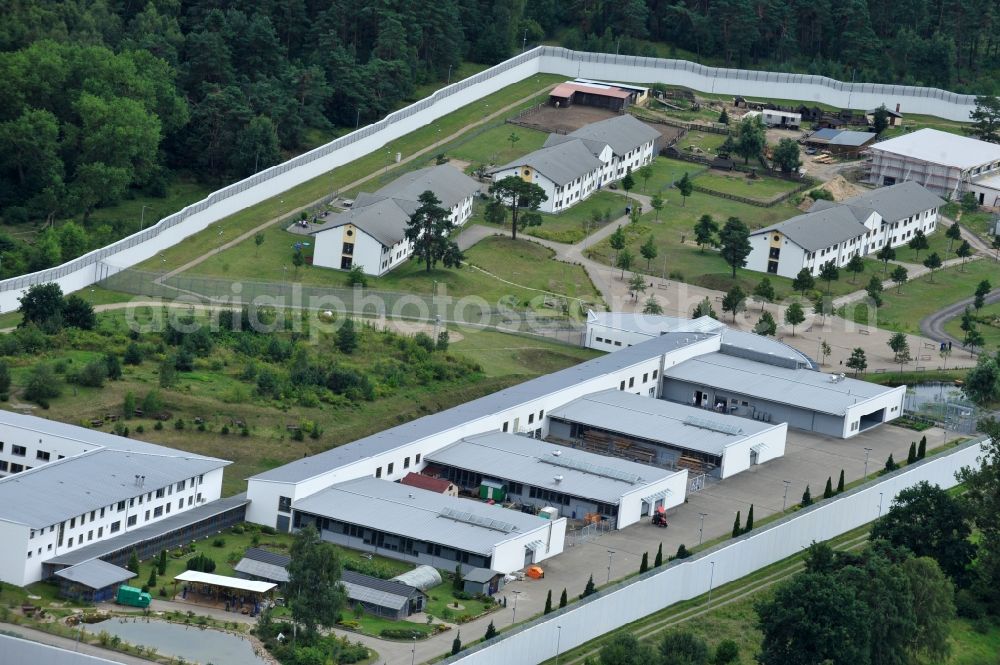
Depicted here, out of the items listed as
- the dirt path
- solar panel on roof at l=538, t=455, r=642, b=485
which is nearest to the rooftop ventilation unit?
solar panel on roof at l=538, t=455, r=642, b=485

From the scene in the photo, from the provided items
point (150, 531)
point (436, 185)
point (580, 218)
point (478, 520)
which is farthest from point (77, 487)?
point (580, 218)

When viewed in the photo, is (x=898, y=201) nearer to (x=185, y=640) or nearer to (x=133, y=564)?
(x=133, y=564)

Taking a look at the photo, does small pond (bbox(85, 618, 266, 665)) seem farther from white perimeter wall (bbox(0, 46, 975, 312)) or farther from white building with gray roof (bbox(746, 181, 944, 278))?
white building with gray roof (bbox(746, 181, 944, 278))

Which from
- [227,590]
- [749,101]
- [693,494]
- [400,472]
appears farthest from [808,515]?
[749,101]

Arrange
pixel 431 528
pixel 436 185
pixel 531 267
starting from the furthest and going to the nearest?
pixel 436 185 → pixel 531 267 → pixel 431 528

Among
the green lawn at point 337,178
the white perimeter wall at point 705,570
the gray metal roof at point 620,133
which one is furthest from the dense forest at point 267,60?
the white perimeter wall at point 705,570

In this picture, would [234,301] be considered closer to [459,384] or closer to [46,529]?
[459,384]

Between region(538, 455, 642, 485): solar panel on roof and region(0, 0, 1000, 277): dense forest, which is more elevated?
region(0, 0, 1000, 277): dense forest
